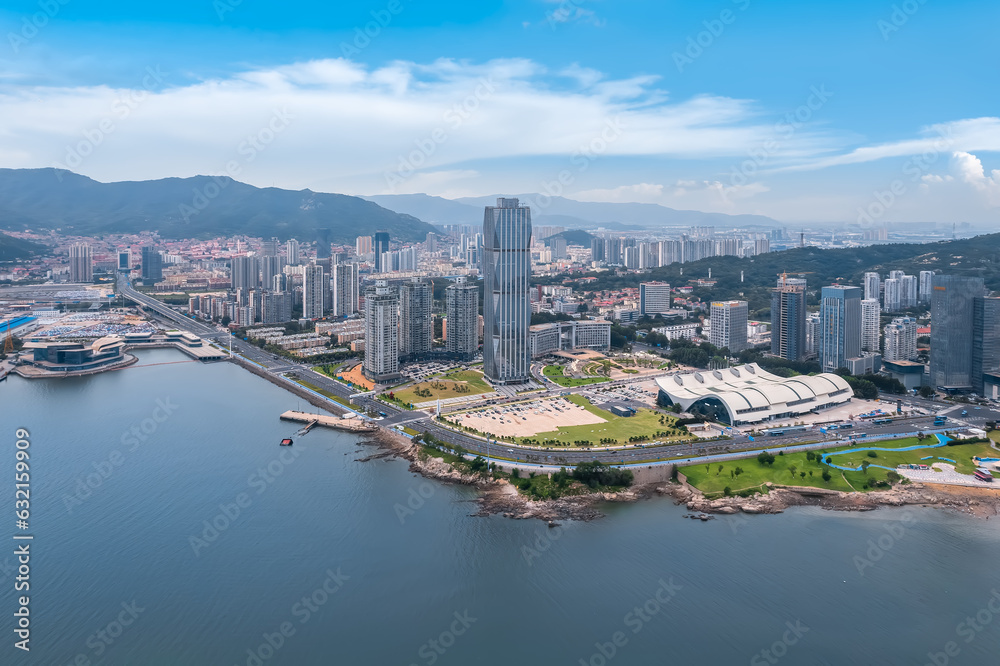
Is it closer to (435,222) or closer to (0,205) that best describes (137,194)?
(0,205)

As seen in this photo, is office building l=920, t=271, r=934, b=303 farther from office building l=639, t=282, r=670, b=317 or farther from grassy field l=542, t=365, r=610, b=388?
grassy field l=542, t=365, r=610, b=388

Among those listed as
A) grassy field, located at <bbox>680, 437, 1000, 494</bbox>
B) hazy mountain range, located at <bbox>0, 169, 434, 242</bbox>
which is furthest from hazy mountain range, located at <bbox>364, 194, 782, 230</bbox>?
grassy field, located at <bbox>680, 437, 1000, 494</bbox>

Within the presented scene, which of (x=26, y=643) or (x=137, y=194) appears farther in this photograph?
(x=137, y=194)

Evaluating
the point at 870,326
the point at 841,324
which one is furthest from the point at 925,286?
the point at 841,324

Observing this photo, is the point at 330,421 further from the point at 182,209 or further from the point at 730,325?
the point at 182,209

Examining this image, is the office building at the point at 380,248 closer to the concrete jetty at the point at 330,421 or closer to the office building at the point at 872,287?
the office building at the point at 872,287

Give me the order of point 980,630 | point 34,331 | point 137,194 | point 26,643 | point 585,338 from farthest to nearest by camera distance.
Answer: point 137,194 → point 34,331 → point 585,338 → point 980,630 → point 26,643

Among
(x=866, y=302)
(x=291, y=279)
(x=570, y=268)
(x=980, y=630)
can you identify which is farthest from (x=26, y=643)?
(x=570, y=268)
